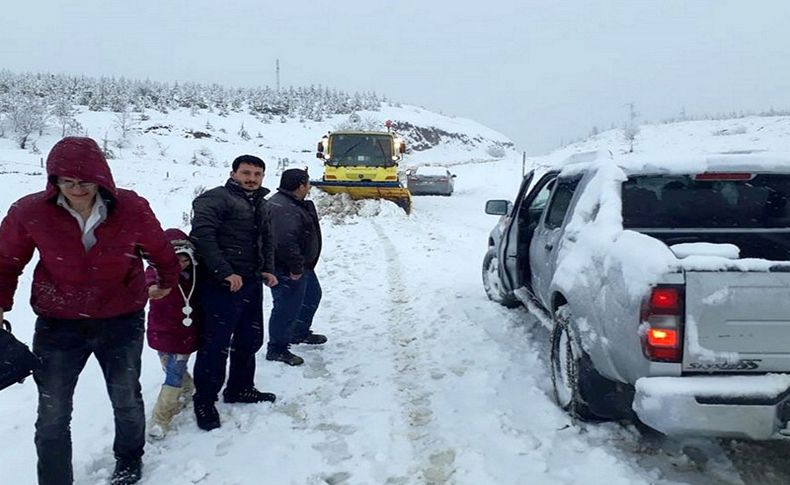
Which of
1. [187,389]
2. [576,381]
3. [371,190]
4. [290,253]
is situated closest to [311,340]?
[290,253]

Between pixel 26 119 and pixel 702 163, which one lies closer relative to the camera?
pixel 702 163

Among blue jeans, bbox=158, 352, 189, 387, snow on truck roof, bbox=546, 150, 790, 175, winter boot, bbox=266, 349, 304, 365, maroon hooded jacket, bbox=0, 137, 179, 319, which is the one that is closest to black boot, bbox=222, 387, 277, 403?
blue jeans, bbox=158, 352, 189, 387

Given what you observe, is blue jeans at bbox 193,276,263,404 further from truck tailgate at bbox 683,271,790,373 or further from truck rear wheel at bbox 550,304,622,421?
truck tailgate at bbox 683,271,790,373

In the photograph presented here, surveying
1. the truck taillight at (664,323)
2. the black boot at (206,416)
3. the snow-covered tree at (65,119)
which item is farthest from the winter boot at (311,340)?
the snow-covered tree at (65,119)

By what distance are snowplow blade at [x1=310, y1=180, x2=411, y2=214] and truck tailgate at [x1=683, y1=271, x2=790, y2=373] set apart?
12770mm

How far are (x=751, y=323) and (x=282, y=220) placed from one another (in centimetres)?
350

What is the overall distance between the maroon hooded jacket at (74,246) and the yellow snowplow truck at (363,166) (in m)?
12.4

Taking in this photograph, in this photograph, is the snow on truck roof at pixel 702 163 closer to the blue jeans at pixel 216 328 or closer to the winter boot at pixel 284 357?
the blue jeans at pixel 216 328

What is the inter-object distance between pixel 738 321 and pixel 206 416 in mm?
3265

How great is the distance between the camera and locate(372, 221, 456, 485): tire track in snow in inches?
128

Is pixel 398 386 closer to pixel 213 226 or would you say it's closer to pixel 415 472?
pixel 415 472

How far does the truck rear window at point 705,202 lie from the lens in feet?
12.7

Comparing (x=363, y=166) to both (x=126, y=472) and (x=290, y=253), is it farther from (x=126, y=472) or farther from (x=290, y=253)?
(x=126, y=472)

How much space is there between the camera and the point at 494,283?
6887 mm
